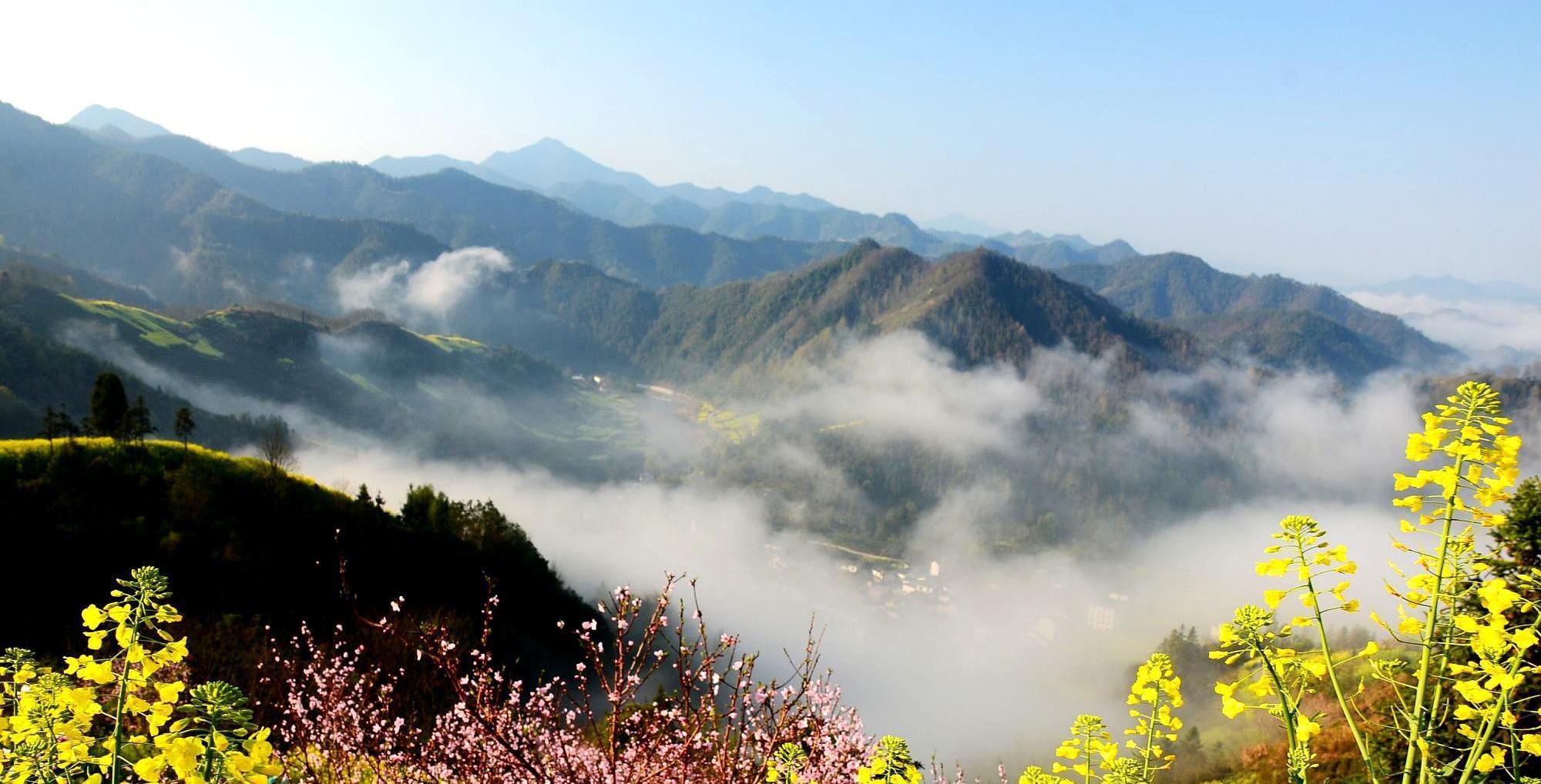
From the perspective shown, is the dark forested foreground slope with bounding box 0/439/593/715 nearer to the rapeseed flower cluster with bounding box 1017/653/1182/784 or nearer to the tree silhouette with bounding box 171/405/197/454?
the tree silhouette with bounding box 171/405/197/454

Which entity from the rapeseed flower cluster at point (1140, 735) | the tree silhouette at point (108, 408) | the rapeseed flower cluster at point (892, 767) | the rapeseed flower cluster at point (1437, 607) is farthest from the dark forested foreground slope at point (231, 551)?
the rapeseed flower cluster at point (1437, 607)

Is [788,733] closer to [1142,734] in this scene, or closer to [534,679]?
[1142,734]

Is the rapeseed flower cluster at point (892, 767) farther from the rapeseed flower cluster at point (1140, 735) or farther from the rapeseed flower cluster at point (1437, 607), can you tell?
the rapeseed flower cluster at point (1437, 607)

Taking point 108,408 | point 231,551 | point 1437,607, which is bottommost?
point 231,551

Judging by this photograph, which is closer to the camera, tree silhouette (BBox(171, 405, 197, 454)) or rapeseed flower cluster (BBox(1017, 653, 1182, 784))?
rapeseed flower cluster (BBox(1017, 653, 1182, 784))

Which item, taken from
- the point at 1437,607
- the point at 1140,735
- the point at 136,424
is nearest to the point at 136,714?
the point at 1140,735

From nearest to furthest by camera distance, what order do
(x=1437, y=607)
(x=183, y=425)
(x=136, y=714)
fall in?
(x=136, y=714) < (x=1437, y=607) < (x=183, y=425)

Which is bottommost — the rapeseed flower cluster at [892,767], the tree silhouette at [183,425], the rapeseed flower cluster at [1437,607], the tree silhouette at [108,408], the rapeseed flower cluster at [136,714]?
the tree silhouette at [183,425]

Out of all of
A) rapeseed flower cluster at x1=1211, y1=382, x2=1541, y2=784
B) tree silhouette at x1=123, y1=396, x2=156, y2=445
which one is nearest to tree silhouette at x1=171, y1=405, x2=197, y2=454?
tree silhouette at x1=123, y1=396, x2=156, y2=445

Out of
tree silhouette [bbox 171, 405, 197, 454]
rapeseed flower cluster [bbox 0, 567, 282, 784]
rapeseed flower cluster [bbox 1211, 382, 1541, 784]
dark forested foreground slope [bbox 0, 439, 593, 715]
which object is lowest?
dark forested foreground slope [bbox 0, 439, 593, 715]


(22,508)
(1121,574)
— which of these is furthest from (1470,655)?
(1121,574)

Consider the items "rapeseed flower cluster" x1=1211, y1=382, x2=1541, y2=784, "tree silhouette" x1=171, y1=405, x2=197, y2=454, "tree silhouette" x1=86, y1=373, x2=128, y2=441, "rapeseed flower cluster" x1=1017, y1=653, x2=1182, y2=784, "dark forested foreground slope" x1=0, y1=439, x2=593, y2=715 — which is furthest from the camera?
"tree silhouette" x1=171, y1=405, x2=197, y2=454

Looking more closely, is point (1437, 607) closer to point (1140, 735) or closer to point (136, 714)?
point (1140, 735)

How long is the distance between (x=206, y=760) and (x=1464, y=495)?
618cm
